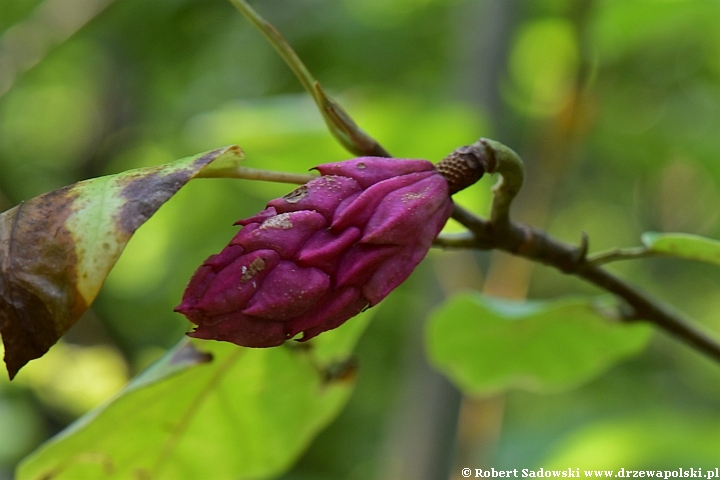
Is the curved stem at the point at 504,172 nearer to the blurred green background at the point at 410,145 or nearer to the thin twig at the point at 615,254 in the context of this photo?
the thin twig at the point at 615,254

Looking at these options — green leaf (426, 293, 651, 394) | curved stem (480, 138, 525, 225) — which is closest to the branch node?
curved stem (480, 138, 525, 225)

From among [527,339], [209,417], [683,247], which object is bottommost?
[527,339]

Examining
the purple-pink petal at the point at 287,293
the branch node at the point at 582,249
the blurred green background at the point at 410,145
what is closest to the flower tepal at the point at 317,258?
the purple-pink petal at the point at 287,293

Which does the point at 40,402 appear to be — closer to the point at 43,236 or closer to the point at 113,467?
the point at 113,467

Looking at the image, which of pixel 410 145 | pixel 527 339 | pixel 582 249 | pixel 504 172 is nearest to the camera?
pixel 504 172

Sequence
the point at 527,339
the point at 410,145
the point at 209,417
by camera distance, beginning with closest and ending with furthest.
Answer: the point at 209,417 < the point at 527,339 < the point at 410,145

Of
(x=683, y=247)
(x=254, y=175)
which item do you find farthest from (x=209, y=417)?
(x=683, y=247)

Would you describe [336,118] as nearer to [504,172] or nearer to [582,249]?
[504,172]
